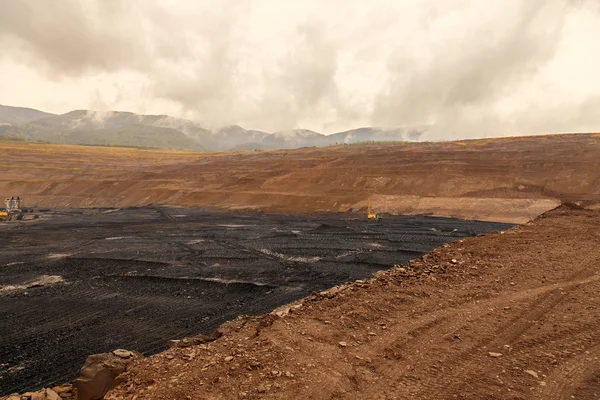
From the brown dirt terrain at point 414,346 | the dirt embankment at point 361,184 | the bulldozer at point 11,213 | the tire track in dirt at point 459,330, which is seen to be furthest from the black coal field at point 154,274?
the dirt embankment at point 361,184

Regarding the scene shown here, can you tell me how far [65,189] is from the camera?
48469 millimetres

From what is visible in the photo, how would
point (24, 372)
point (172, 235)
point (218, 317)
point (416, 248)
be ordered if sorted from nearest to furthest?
point (24, 372), point (218, 317), point (416, 248), point (172, 235)

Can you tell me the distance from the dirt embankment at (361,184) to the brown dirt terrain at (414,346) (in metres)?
Result: 22.0

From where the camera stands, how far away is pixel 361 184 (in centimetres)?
3972

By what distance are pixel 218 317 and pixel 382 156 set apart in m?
44.2

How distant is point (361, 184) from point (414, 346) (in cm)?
3427

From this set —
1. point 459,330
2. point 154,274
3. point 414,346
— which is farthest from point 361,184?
point 414,346

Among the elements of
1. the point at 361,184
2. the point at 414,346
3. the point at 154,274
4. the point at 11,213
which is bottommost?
the point at 11,213

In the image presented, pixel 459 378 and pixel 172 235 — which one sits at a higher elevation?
pixel 459 378

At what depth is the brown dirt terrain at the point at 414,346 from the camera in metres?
4.92

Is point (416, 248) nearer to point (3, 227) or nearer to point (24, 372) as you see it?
point (24, 372)

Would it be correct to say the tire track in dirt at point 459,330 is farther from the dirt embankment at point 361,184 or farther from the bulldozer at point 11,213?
the bulldozer at point 11,213

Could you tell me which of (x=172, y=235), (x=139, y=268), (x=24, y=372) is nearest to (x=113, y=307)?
(x=24, y=372)

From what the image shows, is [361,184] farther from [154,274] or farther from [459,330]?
[459,330]
